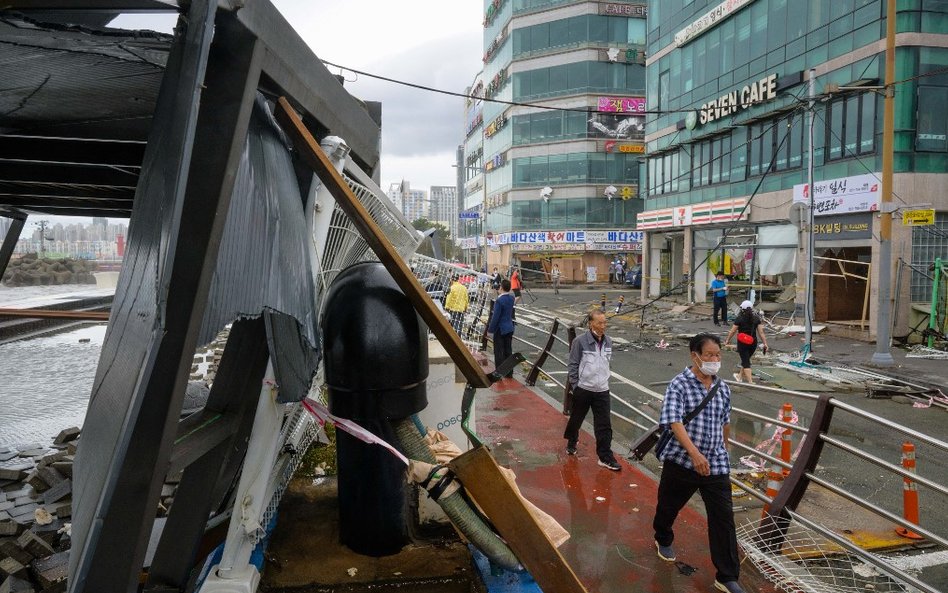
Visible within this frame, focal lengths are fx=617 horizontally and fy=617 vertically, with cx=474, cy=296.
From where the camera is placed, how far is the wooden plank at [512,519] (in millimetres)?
3102

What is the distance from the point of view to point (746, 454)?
7.97 meters

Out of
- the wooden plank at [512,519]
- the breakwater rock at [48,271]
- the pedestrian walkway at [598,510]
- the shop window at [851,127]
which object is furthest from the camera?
the breakwater rock at [48,271]

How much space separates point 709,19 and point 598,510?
90.8 feet

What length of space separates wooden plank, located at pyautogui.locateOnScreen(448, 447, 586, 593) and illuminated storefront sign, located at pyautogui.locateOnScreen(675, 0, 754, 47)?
27448 mm

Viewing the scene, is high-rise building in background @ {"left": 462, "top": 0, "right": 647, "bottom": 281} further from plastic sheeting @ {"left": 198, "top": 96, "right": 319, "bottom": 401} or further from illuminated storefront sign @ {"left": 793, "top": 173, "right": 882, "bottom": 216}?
plastic sheeting @ {"left": 198, "top": 96, "right": 319, "bottom": 401}

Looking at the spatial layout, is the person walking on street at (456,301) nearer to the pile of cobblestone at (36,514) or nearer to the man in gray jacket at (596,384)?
the man in gray jacket at (596,384)

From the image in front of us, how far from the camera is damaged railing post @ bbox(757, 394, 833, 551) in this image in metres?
4.88

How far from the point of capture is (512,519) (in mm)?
3160

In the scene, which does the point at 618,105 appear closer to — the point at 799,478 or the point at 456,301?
the point at 456,301

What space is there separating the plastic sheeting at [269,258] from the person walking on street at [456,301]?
3.89 meters

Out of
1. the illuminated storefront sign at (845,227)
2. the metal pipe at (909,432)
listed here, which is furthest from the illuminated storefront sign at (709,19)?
the metal pipe at (909,432)

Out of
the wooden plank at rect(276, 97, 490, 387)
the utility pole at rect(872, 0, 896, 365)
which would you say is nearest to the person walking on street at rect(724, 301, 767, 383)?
the utility pole at rect(872, 0, 896, 365)

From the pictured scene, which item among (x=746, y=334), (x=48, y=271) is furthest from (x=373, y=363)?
(x=48, y=271)

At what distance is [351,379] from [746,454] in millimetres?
6323
